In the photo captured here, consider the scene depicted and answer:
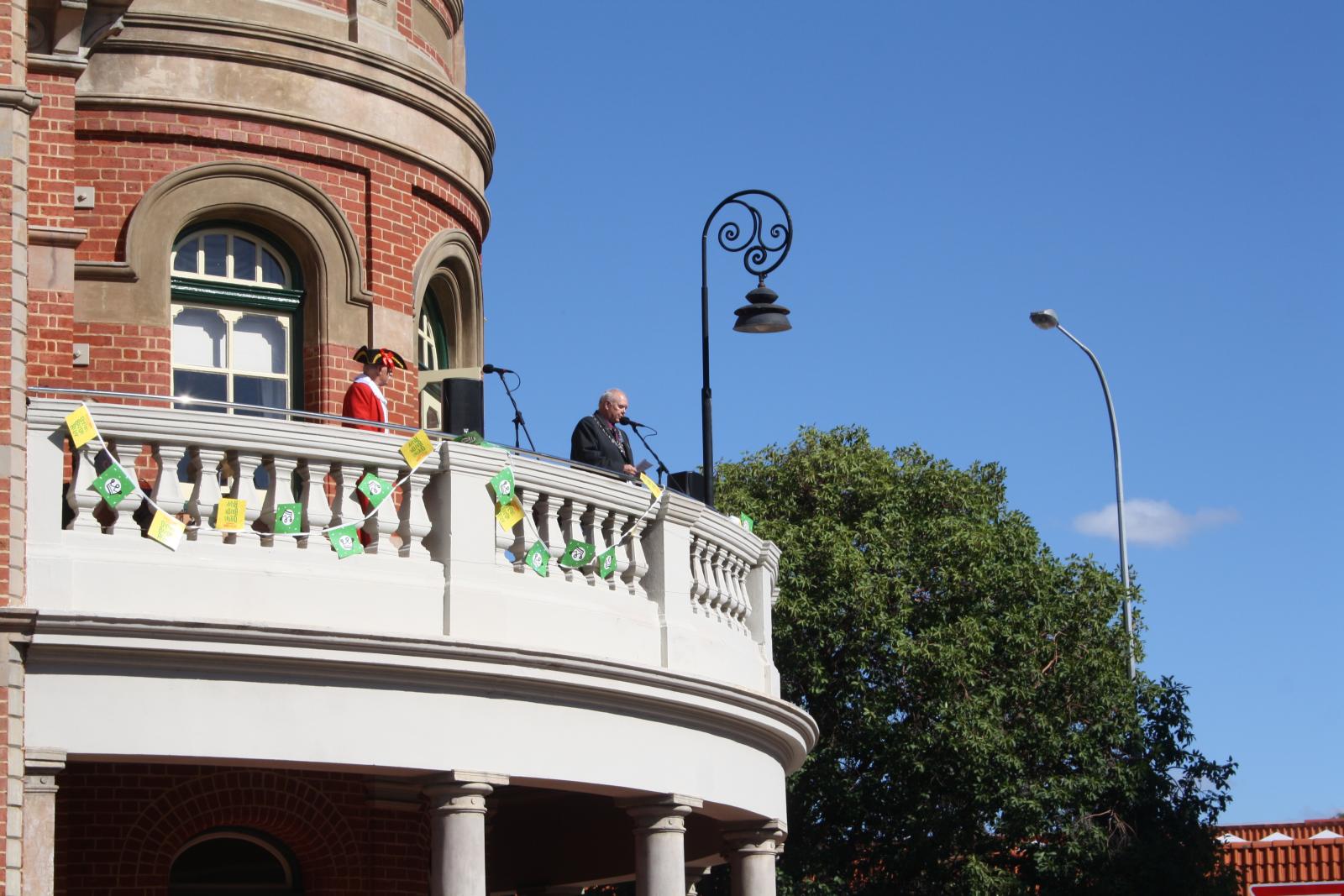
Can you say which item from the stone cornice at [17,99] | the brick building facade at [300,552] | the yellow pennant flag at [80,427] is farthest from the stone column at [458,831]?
the stone cornice at [17,99]

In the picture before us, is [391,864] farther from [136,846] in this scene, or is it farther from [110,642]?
[110,642]

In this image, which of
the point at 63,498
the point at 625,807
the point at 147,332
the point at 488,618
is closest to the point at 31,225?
the point at 147,332

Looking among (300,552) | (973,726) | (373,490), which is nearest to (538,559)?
(373,490)

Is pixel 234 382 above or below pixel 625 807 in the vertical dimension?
above

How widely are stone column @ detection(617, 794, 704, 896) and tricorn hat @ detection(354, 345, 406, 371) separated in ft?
Result: 12.2

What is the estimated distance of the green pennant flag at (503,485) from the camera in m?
13.8

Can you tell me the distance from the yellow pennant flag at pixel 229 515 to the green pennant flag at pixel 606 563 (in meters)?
2.73

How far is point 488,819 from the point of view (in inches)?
741

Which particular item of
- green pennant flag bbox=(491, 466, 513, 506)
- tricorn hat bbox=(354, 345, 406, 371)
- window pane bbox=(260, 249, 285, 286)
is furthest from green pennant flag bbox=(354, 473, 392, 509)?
window pane bbox=(260, 249, 285, 286)

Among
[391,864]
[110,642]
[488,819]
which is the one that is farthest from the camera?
[488,819]

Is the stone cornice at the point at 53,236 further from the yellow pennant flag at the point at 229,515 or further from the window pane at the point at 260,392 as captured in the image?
the yellow pennant flag at the point at 229,515

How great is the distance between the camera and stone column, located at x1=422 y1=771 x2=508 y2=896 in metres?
13.2

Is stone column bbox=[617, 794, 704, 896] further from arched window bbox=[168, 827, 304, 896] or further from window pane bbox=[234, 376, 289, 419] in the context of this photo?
window pane bbox=[234, 376, 289, 419]

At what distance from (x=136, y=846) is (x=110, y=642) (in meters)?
3.10
